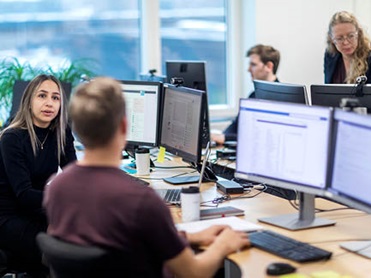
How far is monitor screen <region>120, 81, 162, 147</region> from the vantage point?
3521 millimetres

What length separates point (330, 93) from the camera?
2.99m

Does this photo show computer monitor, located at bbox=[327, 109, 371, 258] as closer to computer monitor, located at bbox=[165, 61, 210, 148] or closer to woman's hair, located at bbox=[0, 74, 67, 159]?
woman's hair, located at bbox=[0, 74, 67, 159]

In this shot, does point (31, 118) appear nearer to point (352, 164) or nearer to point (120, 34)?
point (352, 164)

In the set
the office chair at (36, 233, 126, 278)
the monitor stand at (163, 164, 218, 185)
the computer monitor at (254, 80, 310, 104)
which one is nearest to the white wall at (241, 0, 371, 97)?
the computer monitor at (254, 80, 310, 104)

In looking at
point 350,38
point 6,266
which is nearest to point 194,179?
point 6,266

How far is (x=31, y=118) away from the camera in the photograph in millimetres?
3148

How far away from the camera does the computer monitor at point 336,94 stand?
287 centimetres

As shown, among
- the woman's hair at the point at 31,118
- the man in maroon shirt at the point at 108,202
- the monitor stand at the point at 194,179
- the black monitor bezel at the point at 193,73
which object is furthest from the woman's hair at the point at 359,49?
the man in maroon shirt at the point at 108,202

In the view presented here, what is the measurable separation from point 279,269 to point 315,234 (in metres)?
0.44

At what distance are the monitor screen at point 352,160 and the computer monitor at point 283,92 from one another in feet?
2.40

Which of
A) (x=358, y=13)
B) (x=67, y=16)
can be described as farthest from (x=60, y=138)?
(x=358, y=13)

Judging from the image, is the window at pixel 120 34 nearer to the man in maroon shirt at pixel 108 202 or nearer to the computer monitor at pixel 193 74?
the computer monitor at pixel 193 74

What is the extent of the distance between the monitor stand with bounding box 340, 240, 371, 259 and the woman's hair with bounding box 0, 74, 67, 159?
5.05ft

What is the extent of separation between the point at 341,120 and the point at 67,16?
330 centimetres
